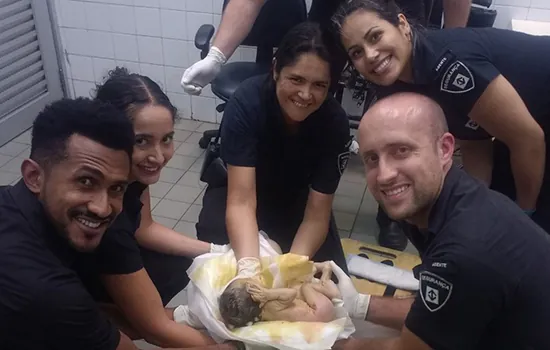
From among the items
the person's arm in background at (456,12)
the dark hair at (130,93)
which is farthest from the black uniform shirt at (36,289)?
the person's arm in background at (456,12)

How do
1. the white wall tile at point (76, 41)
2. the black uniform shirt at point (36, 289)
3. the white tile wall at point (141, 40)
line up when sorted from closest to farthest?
the black uniform shirt at point (36, 289) < the white tile wall at point (141, 40) < the white wall tile at point (76, 41)

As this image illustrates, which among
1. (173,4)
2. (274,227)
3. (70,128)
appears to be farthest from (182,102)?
(70,128)

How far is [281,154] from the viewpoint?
1.83 metres

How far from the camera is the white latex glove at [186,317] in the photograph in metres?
1.53

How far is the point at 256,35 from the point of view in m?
2.72

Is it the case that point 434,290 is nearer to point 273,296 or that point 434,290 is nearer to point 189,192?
point 273,296

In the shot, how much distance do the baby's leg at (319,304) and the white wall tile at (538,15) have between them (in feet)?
6.91

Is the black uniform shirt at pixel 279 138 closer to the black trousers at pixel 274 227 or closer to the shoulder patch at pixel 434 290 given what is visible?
the black trousers at pixel 274 227

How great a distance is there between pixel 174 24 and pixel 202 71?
4.41ft

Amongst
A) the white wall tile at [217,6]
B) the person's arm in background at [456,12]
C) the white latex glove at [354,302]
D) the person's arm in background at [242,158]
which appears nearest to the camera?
the white latex glove at [354,302]

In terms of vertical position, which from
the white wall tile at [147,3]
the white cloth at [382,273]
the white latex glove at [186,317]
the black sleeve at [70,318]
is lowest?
the white cloth at [382,273]

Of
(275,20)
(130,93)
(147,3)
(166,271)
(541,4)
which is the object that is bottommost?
(166,271)

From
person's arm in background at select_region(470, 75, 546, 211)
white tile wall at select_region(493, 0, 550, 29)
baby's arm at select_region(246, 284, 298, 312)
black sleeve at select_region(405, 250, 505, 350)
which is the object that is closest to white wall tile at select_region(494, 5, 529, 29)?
white tile wall at select_region(493, 0, 550, 29)

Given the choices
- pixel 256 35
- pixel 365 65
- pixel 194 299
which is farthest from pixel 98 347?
pixel 256 35
